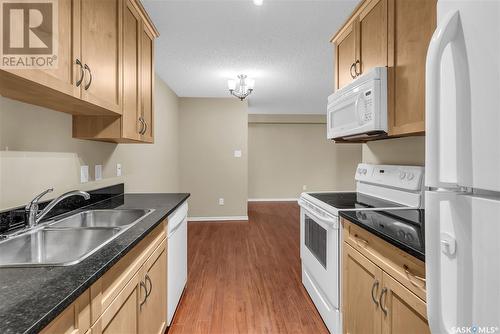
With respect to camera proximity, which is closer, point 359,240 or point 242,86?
point 359,240

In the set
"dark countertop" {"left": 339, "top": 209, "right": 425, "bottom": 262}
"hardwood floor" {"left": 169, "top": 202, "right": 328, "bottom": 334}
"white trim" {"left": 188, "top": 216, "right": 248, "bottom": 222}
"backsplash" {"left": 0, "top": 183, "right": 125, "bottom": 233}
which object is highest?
"backsplash" {"left": 0, "top": 183, "right": 125, "bottom": 233}

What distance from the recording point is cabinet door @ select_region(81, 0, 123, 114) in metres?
1.24

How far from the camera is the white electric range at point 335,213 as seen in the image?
5.47 ft

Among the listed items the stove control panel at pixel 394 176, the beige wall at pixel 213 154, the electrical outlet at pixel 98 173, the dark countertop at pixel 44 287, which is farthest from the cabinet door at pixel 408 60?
the beige wall at pixel 213 154

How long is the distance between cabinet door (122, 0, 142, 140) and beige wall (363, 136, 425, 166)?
2021mm

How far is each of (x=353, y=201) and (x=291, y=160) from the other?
5058 millimetres

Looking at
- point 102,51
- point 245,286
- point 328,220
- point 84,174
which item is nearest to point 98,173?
point 84,174

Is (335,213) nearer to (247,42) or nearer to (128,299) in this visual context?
(128,299)

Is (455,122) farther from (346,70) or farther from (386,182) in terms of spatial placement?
(346,70)

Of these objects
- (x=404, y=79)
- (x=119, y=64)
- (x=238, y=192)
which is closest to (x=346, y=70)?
(x=404, y=79)

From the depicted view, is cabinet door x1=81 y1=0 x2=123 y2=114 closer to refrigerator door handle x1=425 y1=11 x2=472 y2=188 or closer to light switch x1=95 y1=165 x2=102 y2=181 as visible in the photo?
light switch x1=95 y1=165 x2=102 y2=181

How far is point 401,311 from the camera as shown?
1062 millimetres

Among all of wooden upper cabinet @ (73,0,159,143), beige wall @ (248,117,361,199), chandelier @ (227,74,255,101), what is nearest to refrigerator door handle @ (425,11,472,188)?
wooden upper cabinet @ (73,0,159,143)

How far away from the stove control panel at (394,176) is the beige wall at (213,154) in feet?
9.74
